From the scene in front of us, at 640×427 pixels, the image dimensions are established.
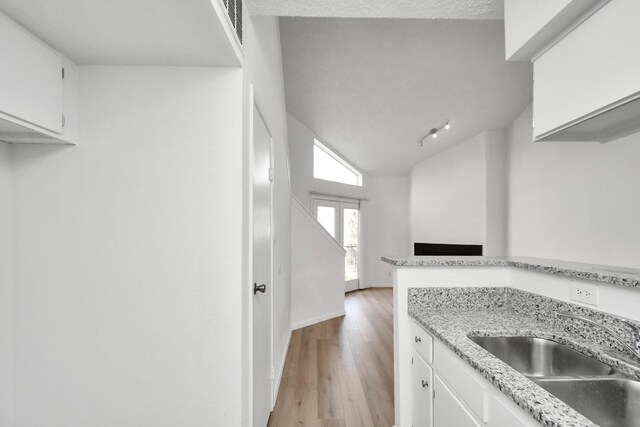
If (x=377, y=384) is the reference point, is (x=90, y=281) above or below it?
above

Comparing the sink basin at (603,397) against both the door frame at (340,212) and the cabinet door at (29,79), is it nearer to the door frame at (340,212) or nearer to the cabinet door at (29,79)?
the cabinet door at (29,79)

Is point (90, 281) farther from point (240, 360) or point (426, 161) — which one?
point (426, 161)

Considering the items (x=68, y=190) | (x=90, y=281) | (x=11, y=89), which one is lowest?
(x=90, y=281)

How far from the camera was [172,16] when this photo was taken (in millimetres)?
1057

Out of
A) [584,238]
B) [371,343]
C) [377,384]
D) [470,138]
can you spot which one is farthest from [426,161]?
[377,384]

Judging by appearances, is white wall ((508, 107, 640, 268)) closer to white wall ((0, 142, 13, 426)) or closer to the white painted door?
the white painted door

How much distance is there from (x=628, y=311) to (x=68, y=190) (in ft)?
7.31

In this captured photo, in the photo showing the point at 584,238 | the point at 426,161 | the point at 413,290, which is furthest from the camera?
the point at 426,161

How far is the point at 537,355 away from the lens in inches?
53.8

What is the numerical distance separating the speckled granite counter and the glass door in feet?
13.8

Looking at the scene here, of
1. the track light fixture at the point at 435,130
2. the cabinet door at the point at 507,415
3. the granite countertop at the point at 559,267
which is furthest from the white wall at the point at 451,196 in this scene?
the cabinet door at the point at 507,415

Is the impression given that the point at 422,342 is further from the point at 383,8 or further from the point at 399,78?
the point at 399,78

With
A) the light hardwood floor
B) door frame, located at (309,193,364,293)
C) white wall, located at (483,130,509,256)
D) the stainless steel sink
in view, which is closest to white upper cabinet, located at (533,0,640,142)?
the stainless steel sink

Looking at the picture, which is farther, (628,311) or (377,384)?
(377,384)
